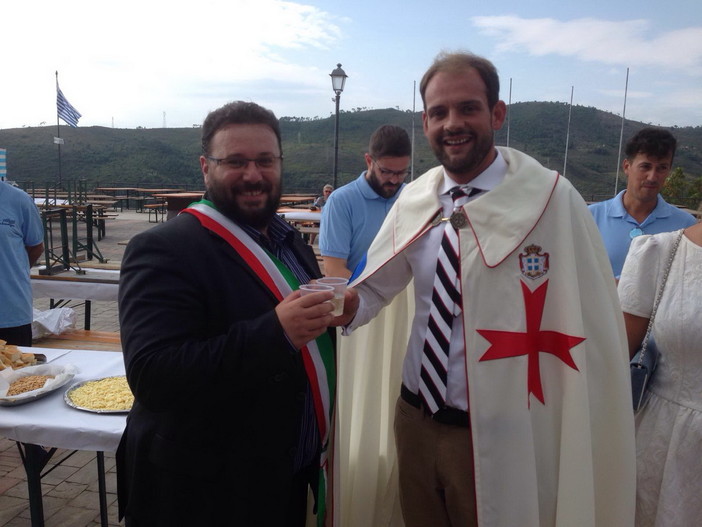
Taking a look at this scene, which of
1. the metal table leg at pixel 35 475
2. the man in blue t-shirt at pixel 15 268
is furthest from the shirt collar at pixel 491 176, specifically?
the man in blue t-shirt at pixel 15 268

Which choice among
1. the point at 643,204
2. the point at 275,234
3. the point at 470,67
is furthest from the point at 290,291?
the point at 643,204

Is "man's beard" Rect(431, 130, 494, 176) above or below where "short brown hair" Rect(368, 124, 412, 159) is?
below

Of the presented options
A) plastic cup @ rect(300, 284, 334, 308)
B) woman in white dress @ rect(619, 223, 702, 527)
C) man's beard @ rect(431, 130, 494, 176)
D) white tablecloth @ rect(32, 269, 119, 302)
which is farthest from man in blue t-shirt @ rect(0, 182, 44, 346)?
woman in white dress @ rect(619, 223, 702, 527)

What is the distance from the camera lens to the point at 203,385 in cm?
146

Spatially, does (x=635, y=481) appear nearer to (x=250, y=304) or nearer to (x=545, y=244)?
(x=545, y=244)

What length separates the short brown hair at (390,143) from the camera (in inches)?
145

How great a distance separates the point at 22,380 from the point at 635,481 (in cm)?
266

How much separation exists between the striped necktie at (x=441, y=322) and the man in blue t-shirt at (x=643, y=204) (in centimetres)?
183

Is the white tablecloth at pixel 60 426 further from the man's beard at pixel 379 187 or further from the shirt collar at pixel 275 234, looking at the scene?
the man's beard at pixel 379 187

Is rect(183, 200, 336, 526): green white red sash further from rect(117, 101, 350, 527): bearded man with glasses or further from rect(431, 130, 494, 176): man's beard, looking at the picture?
rect(431, 130, 494, 176): man's beard

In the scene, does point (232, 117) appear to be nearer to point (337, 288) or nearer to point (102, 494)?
point (337, 288)

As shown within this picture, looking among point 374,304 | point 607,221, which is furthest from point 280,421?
point 607,221

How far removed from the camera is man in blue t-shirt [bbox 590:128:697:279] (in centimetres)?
335

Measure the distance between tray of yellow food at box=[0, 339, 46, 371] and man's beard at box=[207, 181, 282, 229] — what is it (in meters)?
1.73
